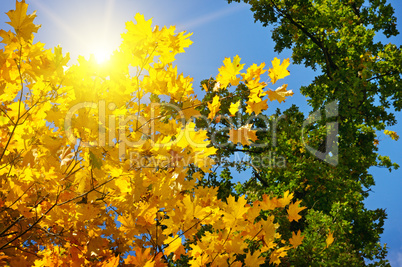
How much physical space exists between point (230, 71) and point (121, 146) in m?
1.00

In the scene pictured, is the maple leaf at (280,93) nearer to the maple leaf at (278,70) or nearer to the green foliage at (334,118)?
the maple leaf at (278,70)

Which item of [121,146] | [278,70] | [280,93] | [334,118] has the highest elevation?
[334,118]

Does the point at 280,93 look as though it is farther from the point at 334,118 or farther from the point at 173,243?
the point at 334,118

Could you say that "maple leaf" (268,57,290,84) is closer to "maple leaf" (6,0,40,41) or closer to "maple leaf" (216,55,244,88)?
"maple leaf" (216,55,244,88)

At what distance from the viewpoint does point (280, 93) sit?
212 centimetres

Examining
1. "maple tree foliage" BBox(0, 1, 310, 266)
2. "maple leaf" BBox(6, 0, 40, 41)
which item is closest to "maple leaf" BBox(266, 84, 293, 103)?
"maple tree foliage" BBox(0, 1, 310, 266)

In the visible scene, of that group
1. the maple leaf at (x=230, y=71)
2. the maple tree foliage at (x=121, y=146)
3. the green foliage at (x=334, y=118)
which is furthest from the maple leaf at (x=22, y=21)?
the green foliage at (x=334, y=118)

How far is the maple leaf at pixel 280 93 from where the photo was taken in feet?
6.90

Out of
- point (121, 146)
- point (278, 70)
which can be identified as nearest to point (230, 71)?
point (278, 70)

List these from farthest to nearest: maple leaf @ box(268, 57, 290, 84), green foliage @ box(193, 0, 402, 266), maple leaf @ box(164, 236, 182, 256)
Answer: green foliage @ box(193, 0, 402, 266), maple leaf @ box(268, 57, 290, 84), maple leaf @ box(164, 236, 182, 256)

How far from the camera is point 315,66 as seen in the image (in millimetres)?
10992

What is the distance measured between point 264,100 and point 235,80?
0.27 meters

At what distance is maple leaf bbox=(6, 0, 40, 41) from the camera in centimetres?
159

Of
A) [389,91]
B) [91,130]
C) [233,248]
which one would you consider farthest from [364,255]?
[91,130]
